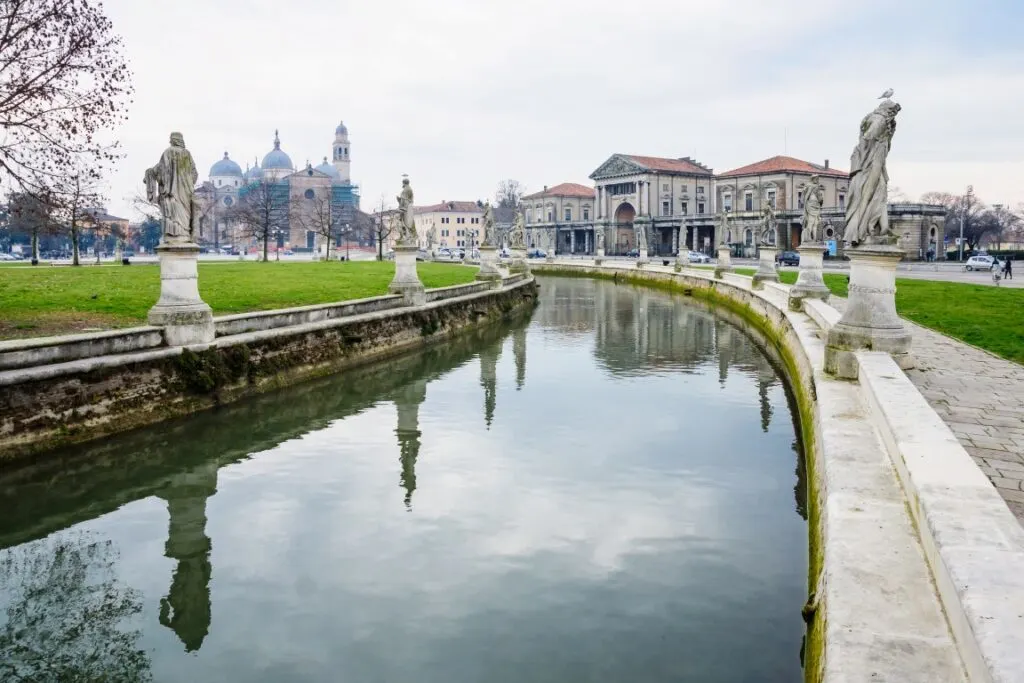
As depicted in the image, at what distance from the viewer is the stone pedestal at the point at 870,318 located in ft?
29.7

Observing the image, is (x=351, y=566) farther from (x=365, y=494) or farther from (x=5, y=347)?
(x=5, y=347)

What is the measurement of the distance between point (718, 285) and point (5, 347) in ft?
86.6

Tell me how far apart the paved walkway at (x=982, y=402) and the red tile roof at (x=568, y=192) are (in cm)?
Result: 9605

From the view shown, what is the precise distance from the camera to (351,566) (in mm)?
6613

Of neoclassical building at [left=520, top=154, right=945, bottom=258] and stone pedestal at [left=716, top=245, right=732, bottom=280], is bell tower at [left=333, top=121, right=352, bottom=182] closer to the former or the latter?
neoclassical building at [left=520, top=154, right=945, bottom=258]

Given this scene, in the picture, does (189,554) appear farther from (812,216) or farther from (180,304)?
(812,216)

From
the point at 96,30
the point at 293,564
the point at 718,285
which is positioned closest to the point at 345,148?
the point at 718,285

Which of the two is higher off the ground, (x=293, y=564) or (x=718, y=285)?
(x=718, y=285)

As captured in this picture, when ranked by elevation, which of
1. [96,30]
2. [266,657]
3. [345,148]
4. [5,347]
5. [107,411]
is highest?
[345,148]

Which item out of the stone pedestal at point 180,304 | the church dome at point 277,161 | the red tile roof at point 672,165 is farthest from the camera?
the church dome at point 277,161

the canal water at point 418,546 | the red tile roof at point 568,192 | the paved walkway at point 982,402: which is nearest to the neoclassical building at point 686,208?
the red tile roof at point 568,192

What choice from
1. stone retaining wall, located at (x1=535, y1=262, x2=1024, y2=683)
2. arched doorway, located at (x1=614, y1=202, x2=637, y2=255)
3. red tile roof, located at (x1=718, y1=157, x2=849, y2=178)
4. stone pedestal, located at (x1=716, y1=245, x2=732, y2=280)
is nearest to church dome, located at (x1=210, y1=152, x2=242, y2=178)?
arched doorway, located at (x1=614, y1=202, x2=637, y2=255)

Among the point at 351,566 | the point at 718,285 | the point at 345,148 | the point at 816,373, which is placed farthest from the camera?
the point at 345,148

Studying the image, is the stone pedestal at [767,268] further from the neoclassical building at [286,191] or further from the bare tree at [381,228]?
the neoclassical building at [286,191]
